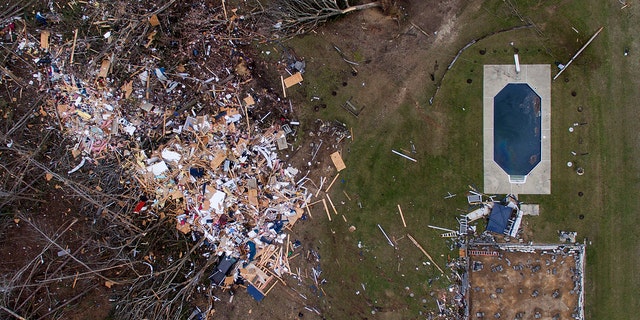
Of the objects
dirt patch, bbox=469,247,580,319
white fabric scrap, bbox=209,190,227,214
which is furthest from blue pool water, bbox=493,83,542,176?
white fabric scrap, bbox=209,190,227,214

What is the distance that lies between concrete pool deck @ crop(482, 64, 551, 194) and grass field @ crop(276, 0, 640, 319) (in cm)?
20

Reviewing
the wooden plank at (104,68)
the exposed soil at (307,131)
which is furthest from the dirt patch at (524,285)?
the wooden plank at (104,68)

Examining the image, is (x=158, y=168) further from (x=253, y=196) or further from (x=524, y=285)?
(x=524, y=285)

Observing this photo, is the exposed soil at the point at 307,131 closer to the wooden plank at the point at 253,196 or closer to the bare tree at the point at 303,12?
the bare tree at the point at 303,12

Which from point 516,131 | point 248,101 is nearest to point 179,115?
point 248,101

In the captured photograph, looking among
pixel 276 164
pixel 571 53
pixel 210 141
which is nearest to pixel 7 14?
pixel 210 141

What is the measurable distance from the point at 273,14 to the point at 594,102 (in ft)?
32.5

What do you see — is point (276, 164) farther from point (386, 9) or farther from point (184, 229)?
point (386, 9)

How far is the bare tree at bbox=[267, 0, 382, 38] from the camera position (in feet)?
36.4

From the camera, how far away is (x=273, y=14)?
11641 mm

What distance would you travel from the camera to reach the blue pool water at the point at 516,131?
11.7m

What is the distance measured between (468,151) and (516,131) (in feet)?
5.34

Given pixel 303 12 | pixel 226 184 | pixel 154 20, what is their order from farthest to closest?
pixel 226 184 → pixel 154 20 → pixel 303 12

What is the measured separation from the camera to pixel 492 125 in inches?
457
